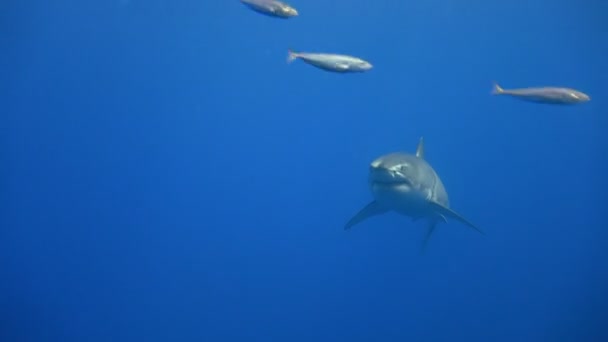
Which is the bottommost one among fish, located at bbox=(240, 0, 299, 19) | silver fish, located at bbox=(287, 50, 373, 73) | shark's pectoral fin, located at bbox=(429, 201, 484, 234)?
shark's pectoral fin, located at bbox=(429, 201, 484, 234)

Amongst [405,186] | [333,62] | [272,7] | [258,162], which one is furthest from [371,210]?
[258,162]

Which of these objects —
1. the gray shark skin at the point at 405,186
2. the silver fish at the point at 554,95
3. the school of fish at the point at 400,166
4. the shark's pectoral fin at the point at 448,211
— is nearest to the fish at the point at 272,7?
the school of fish at the point at 400,166

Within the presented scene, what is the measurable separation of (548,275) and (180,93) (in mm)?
8145

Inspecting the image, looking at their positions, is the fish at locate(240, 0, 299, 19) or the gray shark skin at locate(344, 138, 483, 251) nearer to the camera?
the fish at locate(240, 0, 299, 19)

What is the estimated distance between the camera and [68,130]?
28.8ft

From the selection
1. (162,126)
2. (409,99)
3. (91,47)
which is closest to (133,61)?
(91,47)

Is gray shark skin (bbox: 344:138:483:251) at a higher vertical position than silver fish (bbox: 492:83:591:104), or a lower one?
lower

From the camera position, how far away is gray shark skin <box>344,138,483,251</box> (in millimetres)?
4496

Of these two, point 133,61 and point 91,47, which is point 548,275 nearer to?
point 133,61

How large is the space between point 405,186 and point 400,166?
0.84 ft

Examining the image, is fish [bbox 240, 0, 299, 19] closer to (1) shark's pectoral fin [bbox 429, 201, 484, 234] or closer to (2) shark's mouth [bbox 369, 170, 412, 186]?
(2) shark's mouth [bbox 369, 170, 412, 186]

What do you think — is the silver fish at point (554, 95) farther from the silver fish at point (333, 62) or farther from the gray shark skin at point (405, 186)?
the silver fish at point (333, 62)

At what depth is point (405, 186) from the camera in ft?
15.5

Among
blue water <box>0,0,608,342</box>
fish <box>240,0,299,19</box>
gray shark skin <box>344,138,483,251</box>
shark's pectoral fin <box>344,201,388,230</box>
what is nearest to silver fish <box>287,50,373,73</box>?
fish <box>240,0,299,19</box>
